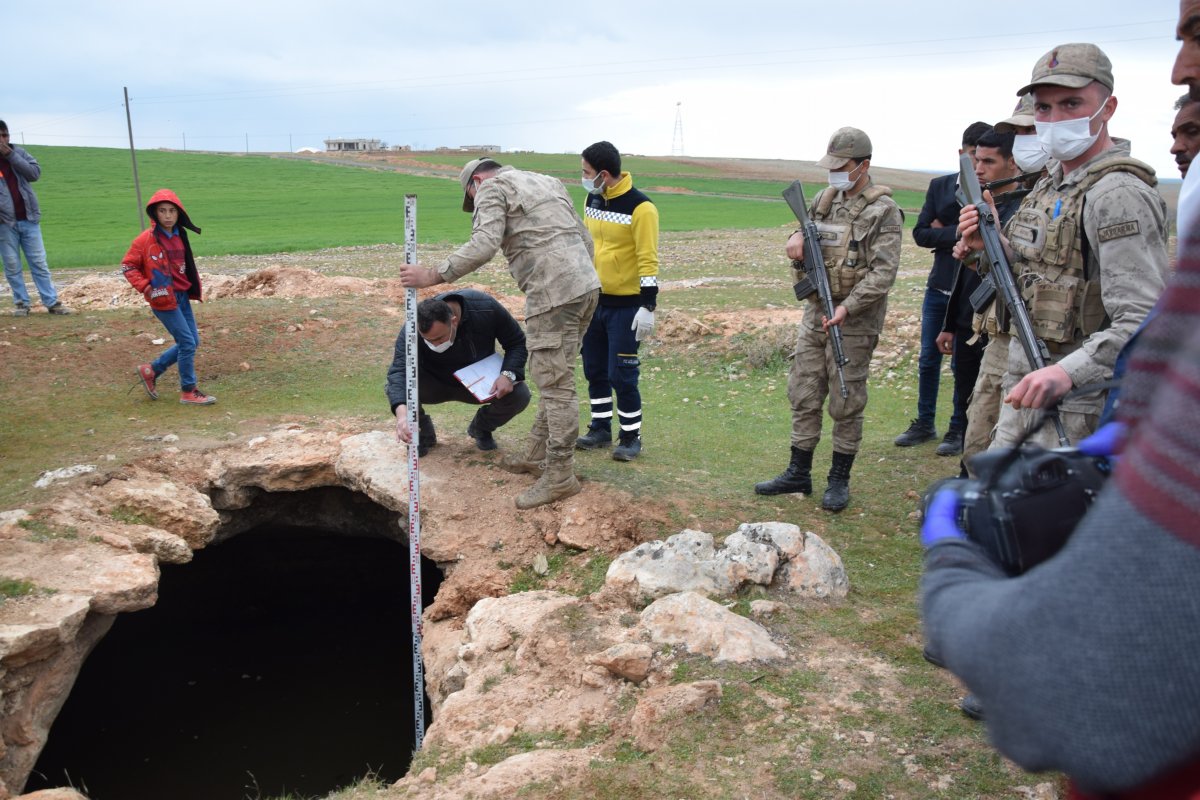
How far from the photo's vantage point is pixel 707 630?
402 cm

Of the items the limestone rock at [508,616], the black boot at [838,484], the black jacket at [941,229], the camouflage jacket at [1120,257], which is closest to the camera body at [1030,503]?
the camouflage jacket at [1120,257]

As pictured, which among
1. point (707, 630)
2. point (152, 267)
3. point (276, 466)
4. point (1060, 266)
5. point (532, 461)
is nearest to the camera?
point (1060, 266)

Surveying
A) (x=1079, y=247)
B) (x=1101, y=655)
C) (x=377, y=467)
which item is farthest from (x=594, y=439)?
(x=1101, y=655)

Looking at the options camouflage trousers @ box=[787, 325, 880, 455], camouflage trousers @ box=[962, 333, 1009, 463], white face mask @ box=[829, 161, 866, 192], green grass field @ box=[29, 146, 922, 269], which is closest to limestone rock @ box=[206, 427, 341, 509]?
camouflage trousers @ box=[787, 325, 880, 455]

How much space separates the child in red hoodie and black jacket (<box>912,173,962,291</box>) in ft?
18.5

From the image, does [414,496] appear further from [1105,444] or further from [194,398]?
[1105,444]

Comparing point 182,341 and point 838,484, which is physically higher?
point 182,341

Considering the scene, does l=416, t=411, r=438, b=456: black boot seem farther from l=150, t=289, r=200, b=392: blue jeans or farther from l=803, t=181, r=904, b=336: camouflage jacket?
l=803, t=181, r=904, b=336: camouflage jacket

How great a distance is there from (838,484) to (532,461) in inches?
79.9

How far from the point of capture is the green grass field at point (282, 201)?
25281 mm

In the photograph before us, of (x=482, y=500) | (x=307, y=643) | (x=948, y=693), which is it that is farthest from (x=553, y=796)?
(x=307, y=643)

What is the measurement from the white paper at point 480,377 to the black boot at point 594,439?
0.93 meters

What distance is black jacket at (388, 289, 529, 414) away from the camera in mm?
6137

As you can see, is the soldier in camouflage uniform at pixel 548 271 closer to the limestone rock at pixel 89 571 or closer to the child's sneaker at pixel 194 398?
the limestone rock at pixel 89 571
